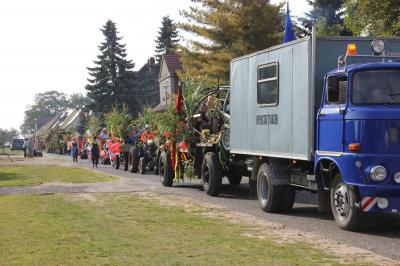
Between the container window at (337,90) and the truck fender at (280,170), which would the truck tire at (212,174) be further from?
the container window at (337,90)

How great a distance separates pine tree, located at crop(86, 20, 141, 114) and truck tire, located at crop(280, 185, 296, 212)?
5917cm

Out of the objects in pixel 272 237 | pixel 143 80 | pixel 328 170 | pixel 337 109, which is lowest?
pixel 272 237

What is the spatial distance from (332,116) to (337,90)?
0.41m

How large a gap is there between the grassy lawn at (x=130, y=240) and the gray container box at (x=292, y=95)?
1.82 metres

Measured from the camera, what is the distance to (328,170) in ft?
32.2

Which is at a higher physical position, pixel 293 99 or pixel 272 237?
pixel 293 99

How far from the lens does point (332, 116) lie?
9.50 m

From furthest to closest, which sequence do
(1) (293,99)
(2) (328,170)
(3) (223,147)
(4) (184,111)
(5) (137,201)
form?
(4) (184,111) < (3) (223,147) < (5) (137,201) < (1) (293,99) < (2) (328,170)

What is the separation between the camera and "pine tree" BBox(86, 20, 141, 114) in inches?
2778

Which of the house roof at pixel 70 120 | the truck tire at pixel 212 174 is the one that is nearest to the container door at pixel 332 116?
the truck tire at pixel 212 174

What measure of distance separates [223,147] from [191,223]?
14.9ft

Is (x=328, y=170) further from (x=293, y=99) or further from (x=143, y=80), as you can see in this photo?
(x=143, y=80)

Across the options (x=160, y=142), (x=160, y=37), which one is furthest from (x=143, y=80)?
(x=160, y=142)

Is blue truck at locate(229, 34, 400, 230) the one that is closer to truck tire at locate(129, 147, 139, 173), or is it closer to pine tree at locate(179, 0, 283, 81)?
truck tire at locate(129, 147, 139, 173)
